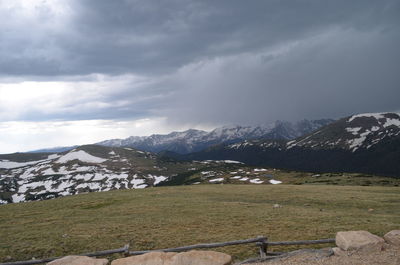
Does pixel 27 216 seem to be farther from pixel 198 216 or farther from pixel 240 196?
pixel 240 196

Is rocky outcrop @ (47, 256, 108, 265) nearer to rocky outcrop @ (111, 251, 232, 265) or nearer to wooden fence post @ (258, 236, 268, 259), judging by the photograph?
rocky outcrop @ (111, 251, 232, 265)

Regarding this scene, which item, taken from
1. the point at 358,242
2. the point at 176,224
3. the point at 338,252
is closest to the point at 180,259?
the point at 338,252

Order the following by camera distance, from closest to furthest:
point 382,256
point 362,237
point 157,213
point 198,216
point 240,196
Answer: point 382,256 < point 362,237 < point 198,216 < point 157,213 < point 240,196

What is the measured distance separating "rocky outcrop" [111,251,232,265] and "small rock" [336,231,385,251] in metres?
8.98

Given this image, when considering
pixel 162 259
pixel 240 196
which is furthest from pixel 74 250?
pixel 240 196

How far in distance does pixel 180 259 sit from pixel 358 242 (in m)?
12.7

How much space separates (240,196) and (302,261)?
123 feet

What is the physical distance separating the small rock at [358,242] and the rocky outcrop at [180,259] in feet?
29.5

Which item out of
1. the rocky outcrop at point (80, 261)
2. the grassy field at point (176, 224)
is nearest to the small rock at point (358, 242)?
the grassy field at point (176, 224)

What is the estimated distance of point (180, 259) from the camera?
1725 cm

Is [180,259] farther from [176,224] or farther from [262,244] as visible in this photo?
[176,224]

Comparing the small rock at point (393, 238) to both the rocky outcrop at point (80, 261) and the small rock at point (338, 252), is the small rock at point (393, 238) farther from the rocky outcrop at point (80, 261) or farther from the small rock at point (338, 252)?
the rocky outcrop at point (80, 261)

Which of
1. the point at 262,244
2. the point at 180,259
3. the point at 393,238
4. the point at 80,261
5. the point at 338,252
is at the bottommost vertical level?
the point at 338,252

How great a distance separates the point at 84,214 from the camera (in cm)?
A: 4178
